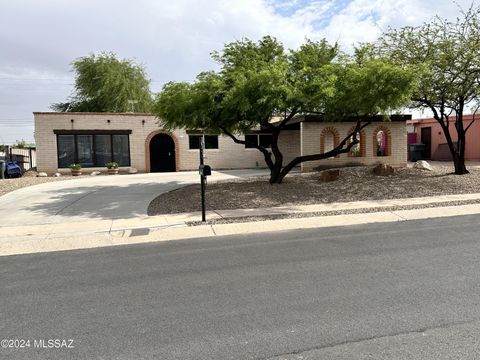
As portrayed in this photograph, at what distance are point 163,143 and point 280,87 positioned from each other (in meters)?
13.9

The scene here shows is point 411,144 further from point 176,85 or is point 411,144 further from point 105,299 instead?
point 105,299

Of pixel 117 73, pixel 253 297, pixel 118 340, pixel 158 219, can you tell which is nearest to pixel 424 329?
pixel 253 297

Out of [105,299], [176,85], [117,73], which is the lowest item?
[105,299]

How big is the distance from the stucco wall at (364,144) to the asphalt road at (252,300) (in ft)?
42.7

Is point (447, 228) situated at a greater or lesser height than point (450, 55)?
lesser

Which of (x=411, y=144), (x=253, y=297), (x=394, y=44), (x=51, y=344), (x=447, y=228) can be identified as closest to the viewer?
(x=51, y=344)

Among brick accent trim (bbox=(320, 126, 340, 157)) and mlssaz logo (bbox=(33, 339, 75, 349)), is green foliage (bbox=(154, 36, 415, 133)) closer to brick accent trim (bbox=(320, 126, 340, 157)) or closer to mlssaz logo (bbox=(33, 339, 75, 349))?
brick accent trim (bbox=(320, 126, 340, 157))

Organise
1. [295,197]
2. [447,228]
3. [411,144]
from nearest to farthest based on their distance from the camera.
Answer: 1. [447,228]
2. [295,197]
3. [411,144]

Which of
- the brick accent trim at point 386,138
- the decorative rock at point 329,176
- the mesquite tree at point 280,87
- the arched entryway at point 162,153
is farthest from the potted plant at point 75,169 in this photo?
the brick accent trim at point 386,138

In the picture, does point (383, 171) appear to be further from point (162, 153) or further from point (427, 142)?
point (427, 142)

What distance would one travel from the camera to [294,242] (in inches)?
302

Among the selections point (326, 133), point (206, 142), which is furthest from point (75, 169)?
point (326, 133)

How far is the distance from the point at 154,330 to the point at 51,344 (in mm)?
905

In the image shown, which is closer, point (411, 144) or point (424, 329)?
point (424, 329)
